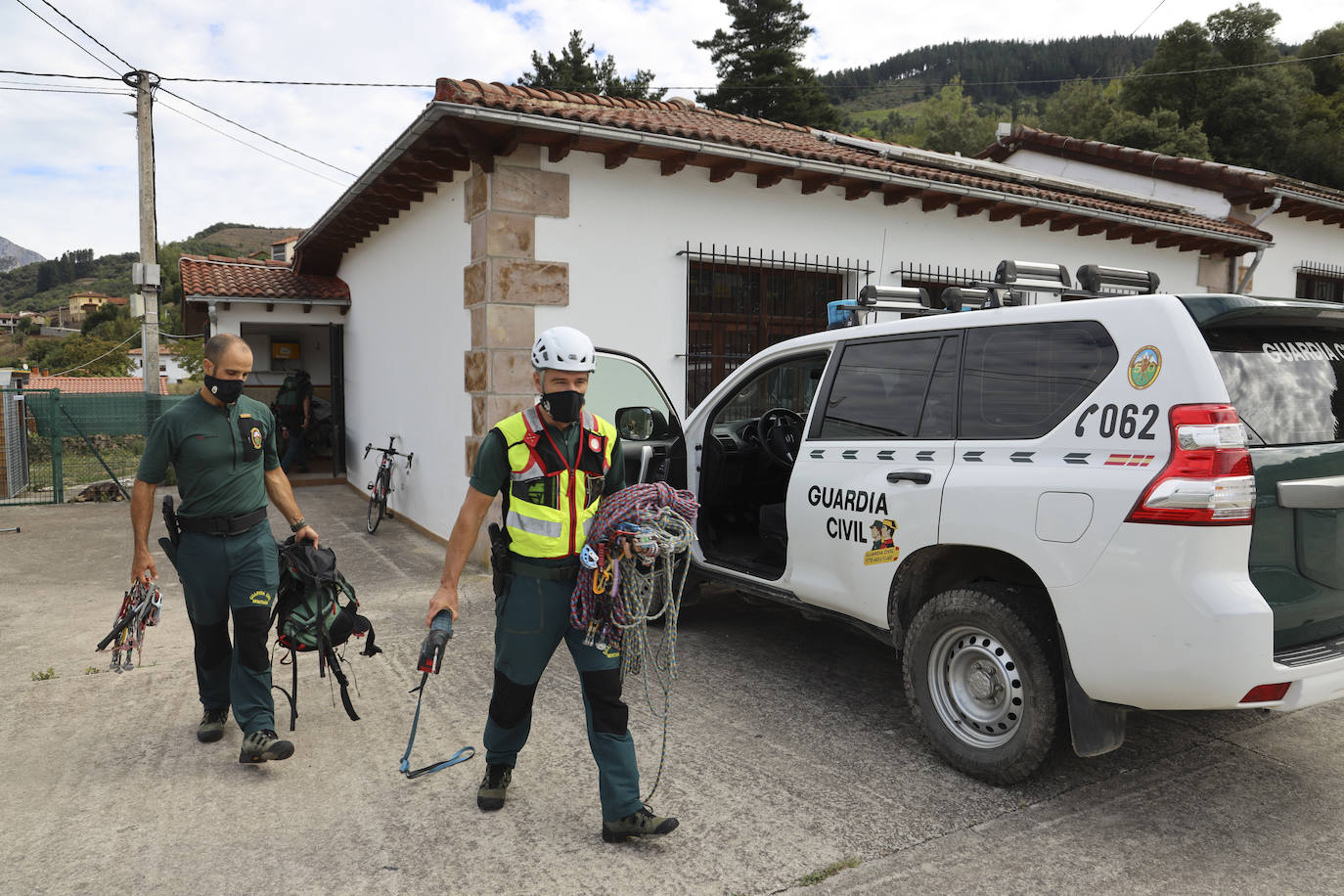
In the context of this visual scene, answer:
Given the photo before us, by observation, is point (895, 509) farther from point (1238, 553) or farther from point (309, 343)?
point (309, 343)

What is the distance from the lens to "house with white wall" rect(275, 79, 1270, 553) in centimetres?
682

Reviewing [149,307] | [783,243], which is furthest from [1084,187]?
[149,307]

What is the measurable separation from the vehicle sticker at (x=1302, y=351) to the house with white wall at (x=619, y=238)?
15.8 feet

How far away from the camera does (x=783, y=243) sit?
8.21 metres

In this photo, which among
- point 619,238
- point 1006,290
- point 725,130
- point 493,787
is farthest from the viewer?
point 725,130

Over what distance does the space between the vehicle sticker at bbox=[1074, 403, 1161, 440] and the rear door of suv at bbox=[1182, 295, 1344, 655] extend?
0.90 ft

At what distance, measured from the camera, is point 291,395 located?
13.8 m

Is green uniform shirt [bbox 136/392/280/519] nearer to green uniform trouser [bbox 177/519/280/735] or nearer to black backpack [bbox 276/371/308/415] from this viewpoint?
green uniform trouser [bbox 177/519/280/735]

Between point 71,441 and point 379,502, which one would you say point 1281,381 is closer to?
point 379,502

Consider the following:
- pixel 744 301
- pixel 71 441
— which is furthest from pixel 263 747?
pixel 71 441

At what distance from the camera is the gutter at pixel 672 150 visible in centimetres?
622

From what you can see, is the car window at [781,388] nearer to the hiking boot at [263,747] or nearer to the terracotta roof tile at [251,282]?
the hiking boot at [263,747]

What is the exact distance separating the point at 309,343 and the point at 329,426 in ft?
6.14

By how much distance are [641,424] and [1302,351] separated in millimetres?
3111
